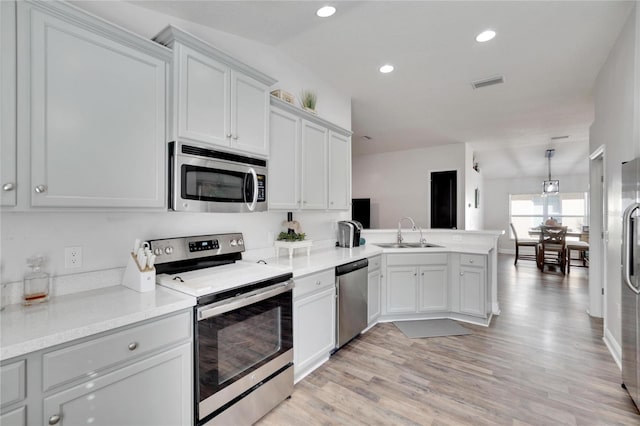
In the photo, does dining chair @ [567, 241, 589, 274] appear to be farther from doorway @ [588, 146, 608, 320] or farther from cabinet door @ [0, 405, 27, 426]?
Result: cabinet door @ [0, 405, 27, 426]

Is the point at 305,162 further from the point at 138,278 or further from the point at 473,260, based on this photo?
the point at 473,260

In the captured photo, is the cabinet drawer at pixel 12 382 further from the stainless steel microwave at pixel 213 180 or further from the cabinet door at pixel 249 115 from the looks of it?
the cabinet door at pixel 249 115

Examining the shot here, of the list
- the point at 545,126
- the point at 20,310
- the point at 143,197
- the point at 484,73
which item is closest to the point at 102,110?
the point at 143,197

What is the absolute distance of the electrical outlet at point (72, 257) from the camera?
1580 mm

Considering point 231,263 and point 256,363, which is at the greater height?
→ point 231,263

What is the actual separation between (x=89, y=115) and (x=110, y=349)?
1.09 meters

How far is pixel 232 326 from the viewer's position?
5.59ft

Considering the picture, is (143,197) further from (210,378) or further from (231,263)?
(210,378)

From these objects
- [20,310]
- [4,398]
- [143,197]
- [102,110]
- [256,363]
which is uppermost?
[102,110]

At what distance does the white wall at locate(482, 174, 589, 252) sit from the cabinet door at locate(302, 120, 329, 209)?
893 cm

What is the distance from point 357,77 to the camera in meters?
3.39

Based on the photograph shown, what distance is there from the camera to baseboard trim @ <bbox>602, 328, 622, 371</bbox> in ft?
8.60

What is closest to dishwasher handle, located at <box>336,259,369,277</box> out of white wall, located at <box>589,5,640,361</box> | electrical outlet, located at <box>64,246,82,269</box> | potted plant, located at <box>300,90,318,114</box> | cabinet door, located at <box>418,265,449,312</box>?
cabinet door, located at <box>418,265,449,312</box>

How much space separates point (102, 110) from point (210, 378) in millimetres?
1501
